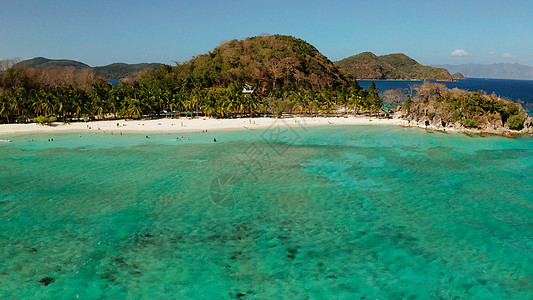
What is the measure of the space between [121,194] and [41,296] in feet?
39.7

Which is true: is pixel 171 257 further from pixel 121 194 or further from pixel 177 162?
pixel 177 162

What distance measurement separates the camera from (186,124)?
190 ft

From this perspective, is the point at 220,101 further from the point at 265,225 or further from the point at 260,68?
the point at 265,225

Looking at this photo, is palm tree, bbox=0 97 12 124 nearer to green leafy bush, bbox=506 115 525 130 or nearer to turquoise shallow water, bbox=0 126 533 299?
turquoise shallow water, bbox=0 126 533 299

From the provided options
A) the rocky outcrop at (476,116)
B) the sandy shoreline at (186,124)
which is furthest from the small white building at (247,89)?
the rocky outcrop at (476,116)

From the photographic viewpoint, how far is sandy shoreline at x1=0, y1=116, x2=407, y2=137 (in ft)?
174

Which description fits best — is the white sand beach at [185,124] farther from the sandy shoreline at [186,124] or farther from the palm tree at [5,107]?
the palm tree at [5,107]

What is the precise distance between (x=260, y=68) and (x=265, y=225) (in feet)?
290

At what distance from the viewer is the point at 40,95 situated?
189 ft

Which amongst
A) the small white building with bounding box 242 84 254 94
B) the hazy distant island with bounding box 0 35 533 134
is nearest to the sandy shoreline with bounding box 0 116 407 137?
the hazy distant island with bounding box 0 35 533 134

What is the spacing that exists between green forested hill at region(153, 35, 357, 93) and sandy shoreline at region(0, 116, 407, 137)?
2349cm

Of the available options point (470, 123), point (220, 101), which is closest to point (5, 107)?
point (220, 101)

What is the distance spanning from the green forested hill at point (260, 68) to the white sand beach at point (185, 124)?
2338 cm

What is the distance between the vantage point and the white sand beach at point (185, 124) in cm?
5316
